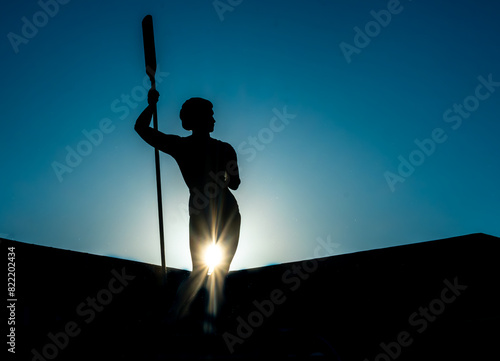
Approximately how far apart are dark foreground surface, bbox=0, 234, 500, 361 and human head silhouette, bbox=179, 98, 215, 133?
1.37 m

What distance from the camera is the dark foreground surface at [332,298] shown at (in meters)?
2.68

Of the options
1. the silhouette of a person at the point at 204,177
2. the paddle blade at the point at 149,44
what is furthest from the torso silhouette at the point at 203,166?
the paddle blade at the point at 149,44

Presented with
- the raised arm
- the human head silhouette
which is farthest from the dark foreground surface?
the human head silhouette

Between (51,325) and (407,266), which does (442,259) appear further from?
(51,325)

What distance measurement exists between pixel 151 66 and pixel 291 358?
2792mm

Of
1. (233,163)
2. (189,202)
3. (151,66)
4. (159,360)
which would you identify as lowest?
(159,360)

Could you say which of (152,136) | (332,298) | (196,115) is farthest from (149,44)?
(332,298)

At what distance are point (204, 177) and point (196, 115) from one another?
522mm

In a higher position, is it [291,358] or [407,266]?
[407,266]

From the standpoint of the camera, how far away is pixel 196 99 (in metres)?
2.87

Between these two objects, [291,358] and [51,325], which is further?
[51,325]

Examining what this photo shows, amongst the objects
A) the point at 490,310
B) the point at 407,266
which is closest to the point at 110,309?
the point at 407,266

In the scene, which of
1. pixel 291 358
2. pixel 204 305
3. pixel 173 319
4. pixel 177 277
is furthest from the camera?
pixel 177 277

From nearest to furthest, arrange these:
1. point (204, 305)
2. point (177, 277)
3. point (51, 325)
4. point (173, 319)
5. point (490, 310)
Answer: point (173, 319)
point (204, 305)
point (51, 325)
point (490, 310)
point (177, 277)
